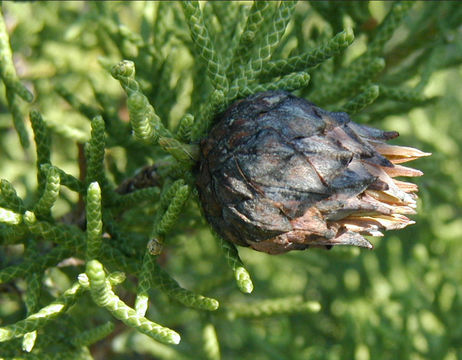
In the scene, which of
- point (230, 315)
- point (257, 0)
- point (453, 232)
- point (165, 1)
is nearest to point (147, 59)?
point (165, 1)

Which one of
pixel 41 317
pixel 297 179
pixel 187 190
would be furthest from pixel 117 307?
pixel 297 179

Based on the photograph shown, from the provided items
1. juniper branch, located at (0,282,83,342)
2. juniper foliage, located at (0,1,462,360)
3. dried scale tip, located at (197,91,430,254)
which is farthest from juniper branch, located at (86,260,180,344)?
dried scale tip, located at (197,91,430,254)

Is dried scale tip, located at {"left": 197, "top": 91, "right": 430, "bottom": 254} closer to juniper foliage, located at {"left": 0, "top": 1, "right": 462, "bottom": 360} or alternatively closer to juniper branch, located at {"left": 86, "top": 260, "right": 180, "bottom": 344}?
juniper foliage, located at {"left": 0, "top": 1, "right": 462, "bottom": 360}

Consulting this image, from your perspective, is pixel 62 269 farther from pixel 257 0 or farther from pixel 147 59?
pixel 257 0

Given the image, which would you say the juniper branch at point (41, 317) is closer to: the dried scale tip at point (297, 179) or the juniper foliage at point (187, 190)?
the juniper foliage at point (187, 190)

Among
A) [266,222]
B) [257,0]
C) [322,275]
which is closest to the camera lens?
[266,222]

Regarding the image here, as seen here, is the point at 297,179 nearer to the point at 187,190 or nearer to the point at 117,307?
the point at 187,190

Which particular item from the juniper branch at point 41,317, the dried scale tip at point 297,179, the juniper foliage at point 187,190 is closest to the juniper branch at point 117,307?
the juniper foliage at point 187,190
